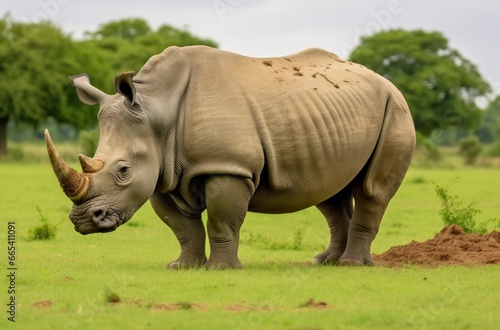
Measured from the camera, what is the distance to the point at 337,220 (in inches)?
527

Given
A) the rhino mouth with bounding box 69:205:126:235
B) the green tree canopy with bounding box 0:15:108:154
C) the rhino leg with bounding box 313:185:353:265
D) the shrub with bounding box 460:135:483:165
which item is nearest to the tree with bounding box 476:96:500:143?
the shrub with bounding box 460:135:483:165

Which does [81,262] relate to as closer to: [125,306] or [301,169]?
[301,169]

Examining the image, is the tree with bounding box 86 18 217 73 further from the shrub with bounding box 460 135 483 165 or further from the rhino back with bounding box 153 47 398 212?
the rhino back with bounding box 153 47 398 212

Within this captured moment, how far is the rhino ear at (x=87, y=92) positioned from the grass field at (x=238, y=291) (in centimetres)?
181

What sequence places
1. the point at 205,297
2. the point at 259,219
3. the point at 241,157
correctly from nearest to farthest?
1. the point at 205,297
2. the point at 241,157
3. the point at 259,219

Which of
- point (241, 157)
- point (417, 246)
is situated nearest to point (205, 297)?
point (241, 157)

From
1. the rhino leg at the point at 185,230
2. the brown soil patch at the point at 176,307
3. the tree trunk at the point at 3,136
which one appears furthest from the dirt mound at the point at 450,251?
the tree trunk at the point at 3,136

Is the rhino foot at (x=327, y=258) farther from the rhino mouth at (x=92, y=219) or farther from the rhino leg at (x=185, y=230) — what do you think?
the rhino mouth at (x=92, y=219)

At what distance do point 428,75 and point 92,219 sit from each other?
64.9 m

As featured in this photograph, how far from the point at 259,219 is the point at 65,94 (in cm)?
3591

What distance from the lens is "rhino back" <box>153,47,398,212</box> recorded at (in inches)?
445

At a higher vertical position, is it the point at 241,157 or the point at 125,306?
the point at 241,157

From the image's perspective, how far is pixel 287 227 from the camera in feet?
65.3

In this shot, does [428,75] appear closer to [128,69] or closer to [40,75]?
[128,69]
